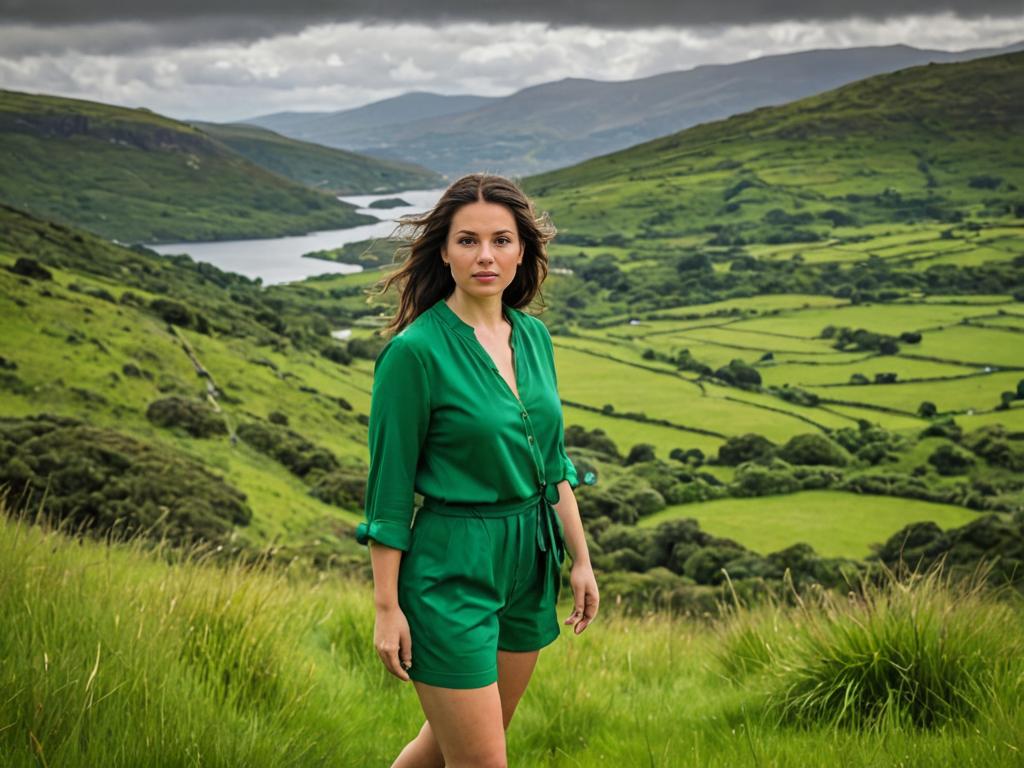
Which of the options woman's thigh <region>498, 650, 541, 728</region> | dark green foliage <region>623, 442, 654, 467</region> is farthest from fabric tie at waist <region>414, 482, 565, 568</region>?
dark green foliage <region>623, 442, 654, 467</region>

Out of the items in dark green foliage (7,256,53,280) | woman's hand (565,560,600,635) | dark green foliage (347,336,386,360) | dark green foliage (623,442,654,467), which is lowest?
dark green foliage (623,442,654,467)

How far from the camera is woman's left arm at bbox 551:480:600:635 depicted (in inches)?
141

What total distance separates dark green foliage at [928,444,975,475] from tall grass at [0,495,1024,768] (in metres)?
54.0

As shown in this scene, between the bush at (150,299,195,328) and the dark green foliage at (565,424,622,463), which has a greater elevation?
the bush at (150,299,195,328)

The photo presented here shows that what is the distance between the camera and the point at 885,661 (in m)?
4.53

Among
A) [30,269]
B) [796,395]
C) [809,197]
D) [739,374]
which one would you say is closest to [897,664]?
[30,269]

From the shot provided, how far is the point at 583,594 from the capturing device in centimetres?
362

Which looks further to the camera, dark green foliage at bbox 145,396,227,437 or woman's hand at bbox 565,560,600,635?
dark green foliage at bbox 145,396,227,437

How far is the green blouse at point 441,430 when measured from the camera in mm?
3078

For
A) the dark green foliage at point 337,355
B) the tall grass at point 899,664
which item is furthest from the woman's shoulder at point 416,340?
the dark green foliage at point 337,355

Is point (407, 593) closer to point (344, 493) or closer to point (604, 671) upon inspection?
point (604, 671)

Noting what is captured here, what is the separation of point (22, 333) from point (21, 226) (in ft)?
127

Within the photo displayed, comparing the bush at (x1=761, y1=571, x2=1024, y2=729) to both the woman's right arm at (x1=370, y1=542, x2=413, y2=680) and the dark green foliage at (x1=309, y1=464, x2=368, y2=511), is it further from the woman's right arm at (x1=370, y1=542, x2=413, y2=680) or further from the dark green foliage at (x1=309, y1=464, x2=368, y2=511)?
the dark green foliage at (x1=309, y1=464, x2=368, y2=511)

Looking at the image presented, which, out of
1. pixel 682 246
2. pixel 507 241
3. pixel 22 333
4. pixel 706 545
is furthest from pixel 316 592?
pixel 682 246
